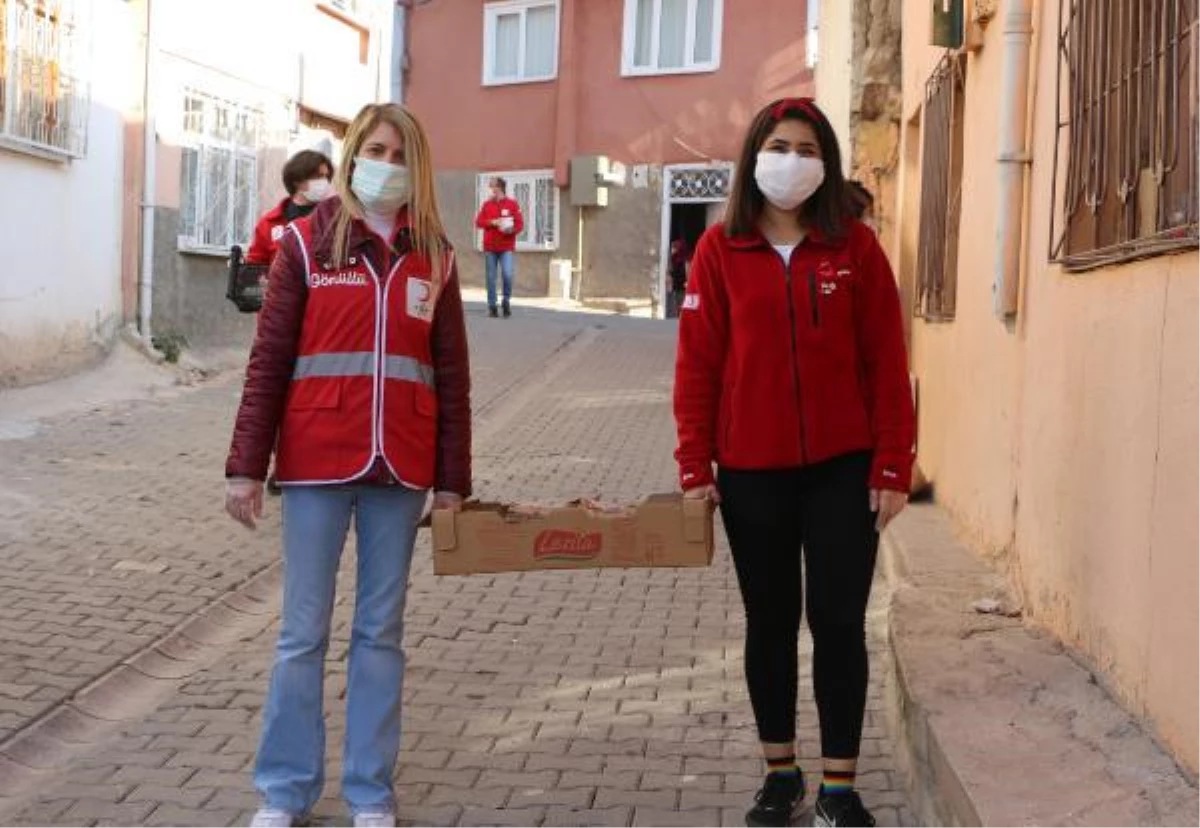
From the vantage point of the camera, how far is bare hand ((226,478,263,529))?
150 inches

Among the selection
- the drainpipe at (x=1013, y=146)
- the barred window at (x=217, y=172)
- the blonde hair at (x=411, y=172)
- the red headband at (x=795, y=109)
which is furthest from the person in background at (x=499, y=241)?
the red headband at (x=795, y=109)

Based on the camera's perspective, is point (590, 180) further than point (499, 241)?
Yes

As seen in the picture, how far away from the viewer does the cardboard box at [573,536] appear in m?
3.68

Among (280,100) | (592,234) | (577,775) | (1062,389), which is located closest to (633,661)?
(577,775)

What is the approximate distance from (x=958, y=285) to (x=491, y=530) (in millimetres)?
3750

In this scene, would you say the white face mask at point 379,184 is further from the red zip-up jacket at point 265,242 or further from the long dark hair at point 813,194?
the red zip-up jacket at point 265,242

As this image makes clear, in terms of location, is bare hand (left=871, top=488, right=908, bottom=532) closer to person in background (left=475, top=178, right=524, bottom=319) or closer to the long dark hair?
the long dark hair

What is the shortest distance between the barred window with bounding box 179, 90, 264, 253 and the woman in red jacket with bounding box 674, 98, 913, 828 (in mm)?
10650

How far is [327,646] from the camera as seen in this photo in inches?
152

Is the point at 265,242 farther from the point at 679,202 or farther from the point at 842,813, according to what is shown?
the point at 679,202

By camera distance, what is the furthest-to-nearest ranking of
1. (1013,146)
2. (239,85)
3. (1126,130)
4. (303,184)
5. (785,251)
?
(239,85)
(303,184)
(1013,146)
(1126,130)
(785,251)

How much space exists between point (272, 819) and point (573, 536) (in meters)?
1.08

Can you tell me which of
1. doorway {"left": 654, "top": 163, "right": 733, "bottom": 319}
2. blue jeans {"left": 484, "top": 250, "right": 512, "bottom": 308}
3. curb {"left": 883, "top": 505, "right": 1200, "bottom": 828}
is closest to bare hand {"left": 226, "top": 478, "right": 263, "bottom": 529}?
curb {"left": 883, "top": 505, "right": 1200, "bottom": 828}

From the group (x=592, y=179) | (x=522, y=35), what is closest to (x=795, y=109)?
(x=592, y=179)
